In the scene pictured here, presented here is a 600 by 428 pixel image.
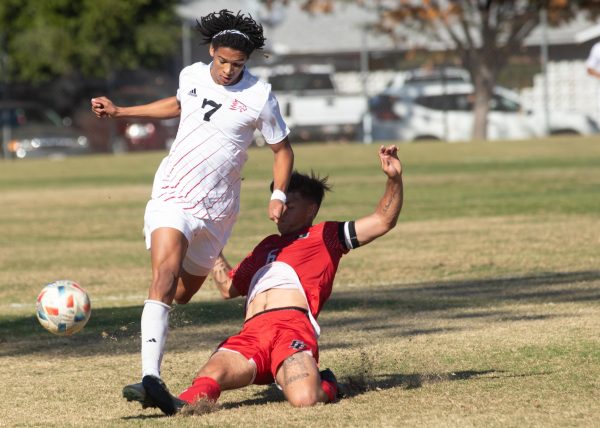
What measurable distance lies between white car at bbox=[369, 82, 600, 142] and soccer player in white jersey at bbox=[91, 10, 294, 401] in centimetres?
3106

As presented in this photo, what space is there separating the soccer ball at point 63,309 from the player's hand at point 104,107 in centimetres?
107

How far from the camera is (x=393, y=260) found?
1378 centimetres

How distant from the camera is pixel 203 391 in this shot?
639cm

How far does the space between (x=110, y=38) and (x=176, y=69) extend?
4.02 m

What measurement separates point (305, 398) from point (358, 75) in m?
35.1

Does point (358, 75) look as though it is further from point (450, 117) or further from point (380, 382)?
point (380, 382)

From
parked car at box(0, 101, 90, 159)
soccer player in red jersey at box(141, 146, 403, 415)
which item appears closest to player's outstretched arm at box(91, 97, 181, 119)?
soccer player in red jersey at box(141, 146, 403, 415)

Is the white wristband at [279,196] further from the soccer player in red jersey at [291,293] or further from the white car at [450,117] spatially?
the white car at [450,117]

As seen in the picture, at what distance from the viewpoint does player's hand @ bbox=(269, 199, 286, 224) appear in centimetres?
675

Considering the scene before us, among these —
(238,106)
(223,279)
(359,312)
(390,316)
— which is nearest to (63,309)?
(223,279)

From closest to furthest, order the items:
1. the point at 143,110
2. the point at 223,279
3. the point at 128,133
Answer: the point at 223,279 < the point at 143,110 < the point at 128,133

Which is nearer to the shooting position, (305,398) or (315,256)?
(305,398)

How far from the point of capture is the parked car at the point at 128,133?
3944cm

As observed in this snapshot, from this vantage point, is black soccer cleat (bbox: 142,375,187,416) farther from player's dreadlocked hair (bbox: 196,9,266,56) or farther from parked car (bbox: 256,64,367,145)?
parked car (bbox: 256,64,367,145)
